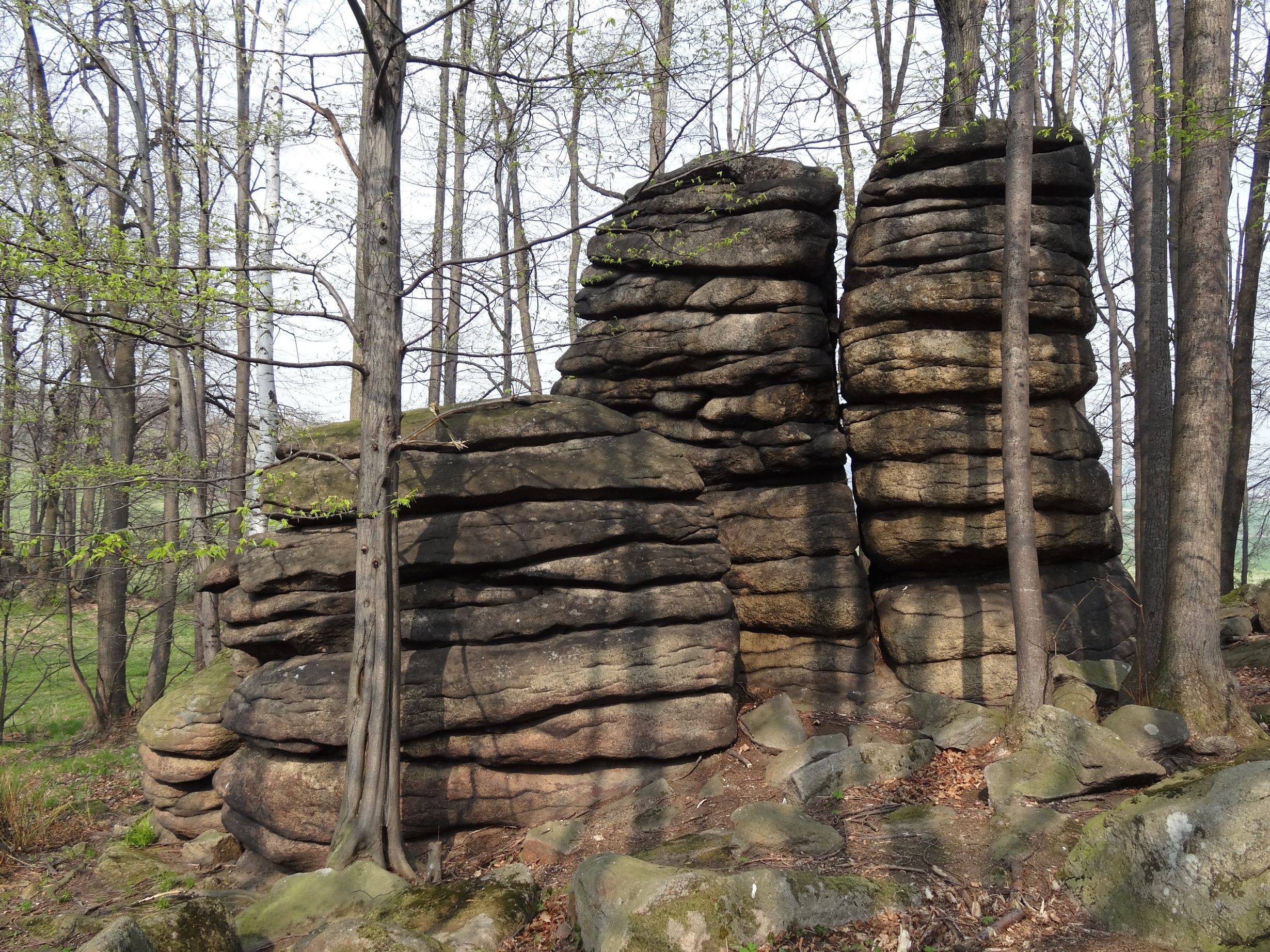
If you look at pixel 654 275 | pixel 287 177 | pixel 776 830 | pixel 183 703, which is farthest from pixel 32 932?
pixel 654 275

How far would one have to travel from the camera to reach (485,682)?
29.9ft

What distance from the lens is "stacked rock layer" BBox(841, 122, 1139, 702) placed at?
10828mm

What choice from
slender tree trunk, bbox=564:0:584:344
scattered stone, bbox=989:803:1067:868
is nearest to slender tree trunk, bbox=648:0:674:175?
slender tree trunk, bbox=564:0:584:344

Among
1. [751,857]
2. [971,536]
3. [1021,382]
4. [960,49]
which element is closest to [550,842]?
[751,857]

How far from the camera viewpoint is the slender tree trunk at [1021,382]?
28.8 ft

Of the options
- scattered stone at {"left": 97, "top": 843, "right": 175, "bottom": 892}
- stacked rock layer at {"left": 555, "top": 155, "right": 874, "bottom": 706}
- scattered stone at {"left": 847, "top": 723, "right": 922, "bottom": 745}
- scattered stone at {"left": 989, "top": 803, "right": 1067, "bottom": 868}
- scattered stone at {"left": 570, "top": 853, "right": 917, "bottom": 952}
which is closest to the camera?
scattered stone at {"left": 570, "top": 853, "right": 917, "bottom": 952}

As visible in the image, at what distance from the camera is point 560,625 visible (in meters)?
9.53

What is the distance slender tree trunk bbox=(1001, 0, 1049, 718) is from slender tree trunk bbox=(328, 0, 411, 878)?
6829 millimetres

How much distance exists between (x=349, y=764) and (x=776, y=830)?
167 inches

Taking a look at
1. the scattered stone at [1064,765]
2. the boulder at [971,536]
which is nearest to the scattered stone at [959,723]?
the scattered stone at [1064,765]

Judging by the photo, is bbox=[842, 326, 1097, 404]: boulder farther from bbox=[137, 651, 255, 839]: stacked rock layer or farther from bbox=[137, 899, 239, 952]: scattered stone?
bbox=[137, 651, 255, 839]: stacked rock layer

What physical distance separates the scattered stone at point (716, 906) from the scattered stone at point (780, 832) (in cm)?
103

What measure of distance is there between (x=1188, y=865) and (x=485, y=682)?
21.9 feet

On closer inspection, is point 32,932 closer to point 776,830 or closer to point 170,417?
point 776,830
